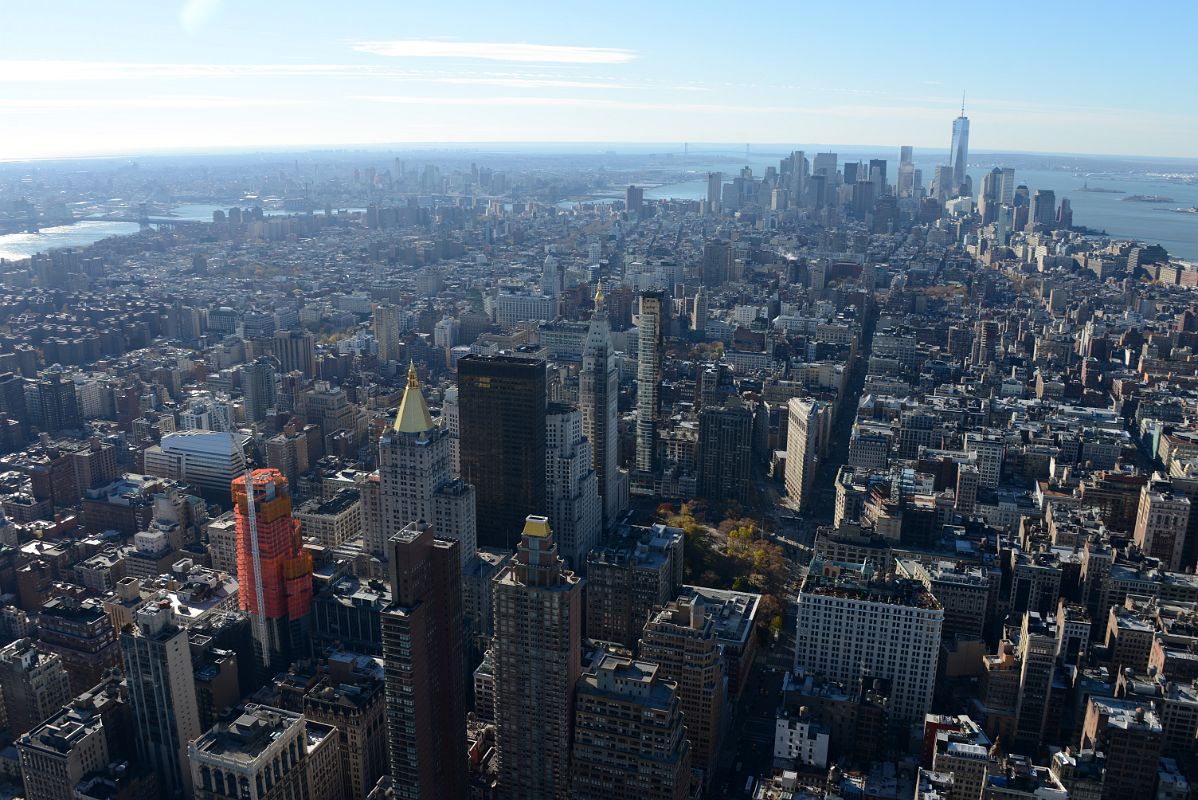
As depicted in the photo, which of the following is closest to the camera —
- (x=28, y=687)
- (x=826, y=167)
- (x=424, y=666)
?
(x=424, y=666)

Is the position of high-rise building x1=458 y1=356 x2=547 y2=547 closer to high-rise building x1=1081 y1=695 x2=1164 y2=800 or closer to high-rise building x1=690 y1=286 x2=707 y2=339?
high-rise building x1=1081 y1=695 x2=1164 y2=800

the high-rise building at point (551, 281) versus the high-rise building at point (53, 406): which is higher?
the high-rise building at point (551, 281)

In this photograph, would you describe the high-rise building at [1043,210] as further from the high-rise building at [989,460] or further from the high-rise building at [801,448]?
the high-rise building at [801,448]

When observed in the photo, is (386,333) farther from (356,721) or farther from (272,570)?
(356,721)

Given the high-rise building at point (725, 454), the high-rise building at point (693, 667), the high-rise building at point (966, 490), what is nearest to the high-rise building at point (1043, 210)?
the high-rise building at point (966, 490)

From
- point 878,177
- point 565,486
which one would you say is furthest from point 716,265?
point 878,177

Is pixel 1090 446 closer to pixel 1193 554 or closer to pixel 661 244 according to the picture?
pixel 1193 554
